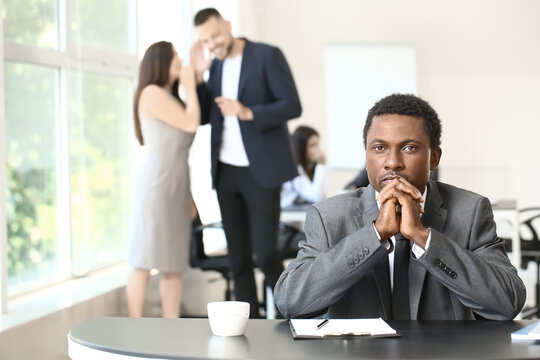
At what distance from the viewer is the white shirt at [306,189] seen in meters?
5.91

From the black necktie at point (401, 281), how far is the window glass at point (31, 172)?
220 centimetres

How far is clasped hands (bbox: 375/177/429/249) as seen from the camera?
173 centimetres

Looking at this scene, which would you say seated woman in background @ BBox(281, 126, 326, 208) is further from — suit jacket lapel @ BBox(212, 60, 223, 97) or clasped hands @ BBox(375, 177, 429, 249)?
clasped hands @ BBox(375, 177, 429, 249)

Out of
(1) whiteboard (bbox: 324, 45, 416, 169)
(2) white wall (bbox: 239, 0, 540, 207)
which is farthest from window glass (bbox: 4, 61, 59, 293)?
(2) white wall (bbox: 239, 0, 540, 207)

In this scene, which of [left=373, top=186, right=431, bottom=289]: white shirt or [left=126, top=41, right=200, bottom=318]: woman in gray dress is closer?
[left=373, top=186, right=431, bottom=289]: white shirt

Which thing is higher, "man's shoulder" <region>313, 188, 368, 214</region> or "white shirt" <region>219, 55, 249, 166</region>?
"white shirt" <region>219, 55, 249, 166</region>

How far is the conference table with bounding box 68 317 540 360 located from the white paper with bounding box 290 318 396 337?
0.02 meters

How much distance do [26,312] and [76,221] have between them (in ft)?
2.93

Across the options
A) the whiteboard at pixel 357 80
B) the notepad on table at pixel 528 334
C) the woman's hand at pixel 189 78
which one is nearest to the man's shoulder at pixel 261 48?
the woman's hand at pixel 189 78

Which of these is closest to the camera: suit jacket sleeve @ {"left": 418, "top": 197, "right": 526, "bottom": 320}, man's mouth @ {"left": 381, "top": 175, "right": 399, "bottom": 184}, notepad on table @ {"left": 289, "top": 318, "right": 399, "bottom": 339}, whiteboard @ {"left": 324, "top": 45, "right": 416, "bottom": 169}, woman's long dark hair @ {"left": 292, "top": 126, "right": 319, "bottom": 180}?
notepad on table @ {"left": 289, "top": 318, "right": 399, "bottom": 339}

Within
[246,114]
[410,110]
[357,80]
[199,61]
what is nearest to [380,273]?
[410,110]

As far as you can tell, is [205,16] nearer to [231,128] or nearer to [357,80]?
[231,128]

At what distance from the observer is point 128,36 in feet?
16.0

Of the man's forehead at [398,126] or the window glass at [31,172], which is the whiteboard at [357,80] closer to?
the window glass at [31,172]
